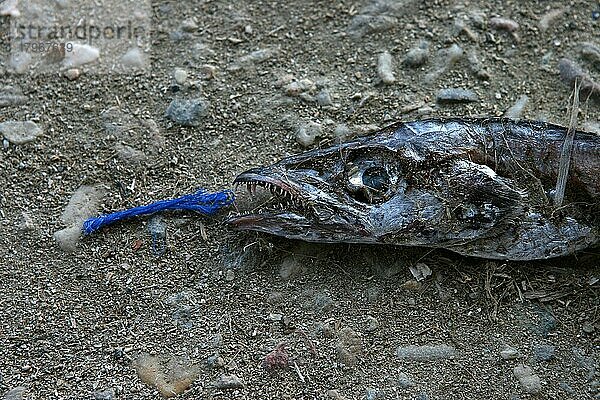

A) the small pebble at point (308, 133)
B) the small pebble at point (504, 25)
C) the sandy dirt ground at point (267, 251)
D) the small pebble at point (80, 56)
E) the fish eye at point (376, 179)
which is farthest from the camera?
the small pebble at point (504, 25)

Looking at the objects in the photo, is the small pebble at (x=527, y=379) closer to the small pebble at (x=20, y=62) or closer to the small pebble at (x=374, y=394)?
the small pebble at (x=374, y=394)

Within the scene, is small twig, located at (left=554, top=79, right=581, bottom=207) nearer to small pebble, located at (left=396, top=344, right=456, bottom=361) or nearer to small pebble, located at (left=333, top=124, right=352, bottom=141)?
small pebble, located at (left=396, top=344, right=456, bottom=361)

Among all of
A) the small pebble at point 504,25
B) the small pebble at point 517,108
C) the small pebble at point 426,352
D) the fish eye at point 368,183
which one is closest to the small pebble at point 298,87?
the fish eye at point 368,183

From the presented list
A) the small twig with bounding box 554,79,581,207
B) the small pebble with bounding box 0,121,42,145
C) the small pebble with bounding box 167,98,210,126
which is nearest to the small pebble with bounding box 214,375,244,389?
the small pebble with bounding box 167,98,210,126

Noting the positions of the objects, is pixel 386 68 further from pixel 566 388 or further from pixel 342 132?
pixel 566 388

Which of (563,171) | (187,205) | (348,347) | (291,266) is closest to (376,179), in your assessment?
(291,266)

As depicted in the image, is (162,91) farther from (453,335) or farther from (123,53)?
(453,335)
